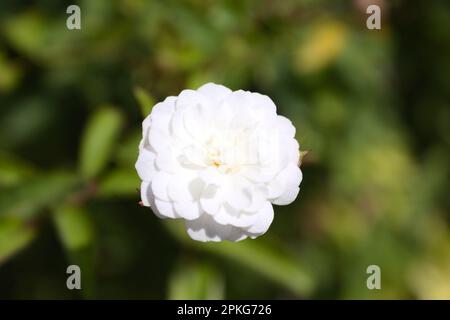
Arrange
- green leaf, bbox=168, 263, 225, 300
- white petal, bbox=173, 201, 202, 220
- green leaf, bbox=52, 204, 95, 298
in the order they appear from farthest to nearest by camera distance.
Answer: green leaf, bbox=168, 263, 225, 300 → green leaf, bbox=52, 204, 95, 298 → white petal, bbox=173, 201, 202, 220

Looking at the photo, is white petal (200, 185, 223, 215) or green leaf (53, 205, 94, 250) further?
green leaf (53, 205, 94, 250)

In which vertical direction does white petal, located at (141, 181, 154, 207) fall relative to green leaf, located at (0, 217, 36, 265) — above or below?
below

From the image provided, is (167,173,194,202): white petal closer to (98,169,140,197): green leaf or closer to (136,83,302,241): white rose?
(136,83,302,241): white rose

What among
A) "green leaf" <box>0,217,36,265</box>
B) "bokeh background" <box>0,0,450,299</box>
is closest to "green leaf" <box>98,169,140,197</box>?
"bokeh background" <box>0,0,450,299</box>

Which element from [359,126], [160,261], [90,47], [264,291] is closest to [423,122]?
[359,126]

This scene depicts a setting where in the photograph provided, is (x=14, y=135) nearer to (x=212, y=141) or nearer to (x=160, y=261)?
(x=160, y=261)

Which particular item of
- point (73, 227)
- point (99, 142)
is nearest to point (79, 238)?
point (73, 227)

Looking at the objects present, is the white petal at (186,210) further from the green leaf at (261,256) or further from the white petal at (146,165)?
the green leaf at (261,256)

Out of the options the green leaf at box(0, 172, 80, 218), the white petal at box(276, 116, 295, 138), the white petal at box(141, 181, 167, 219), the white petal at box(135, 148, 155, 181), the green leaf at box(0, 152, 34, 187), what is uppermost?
the green leaf at box(0, 152, 34, 187)
